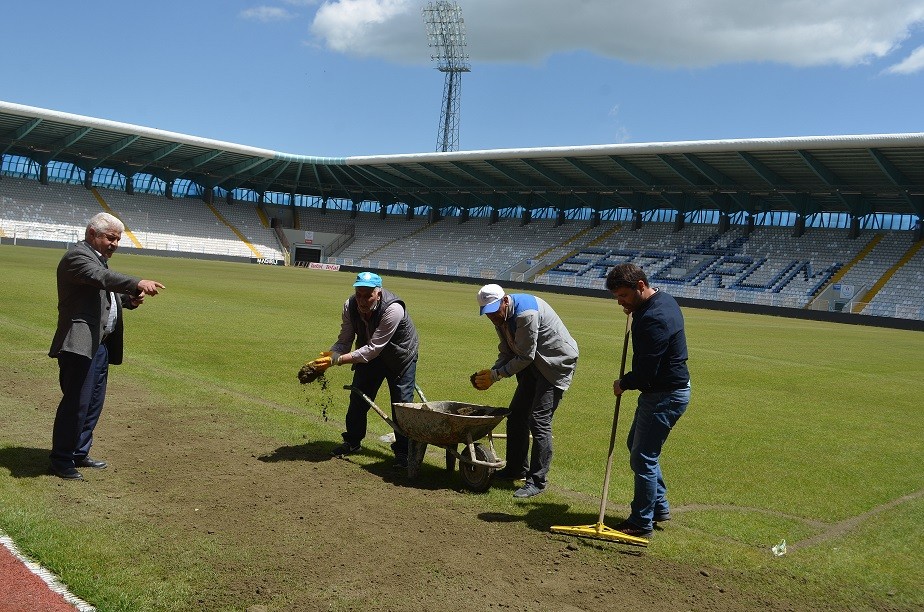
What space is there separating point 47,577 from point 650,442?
3880 millimetres

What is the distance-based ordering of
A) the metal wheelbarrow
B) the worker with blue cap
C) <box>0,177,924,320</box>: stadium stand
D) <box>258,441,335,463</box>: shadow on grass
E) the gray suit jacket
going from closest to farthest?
1. the gray suit jacket
2. the metal wheelbarrow
3. the worker with blue cap
4. <box>258,441,335,463</box>: shadow on grass
5. <box>0,177,924,320</box>: stadium stand

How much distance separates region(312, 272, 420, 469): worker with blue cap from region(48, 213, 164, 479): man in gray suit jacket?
5.61ft

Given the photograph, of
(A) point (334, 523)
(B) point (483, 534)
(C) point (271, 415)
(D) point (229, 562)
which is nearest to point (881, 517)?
(B) point (483, 534)

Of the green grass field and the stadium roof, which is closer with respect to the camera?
the green grass field

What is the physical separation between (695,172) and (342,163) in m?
31.3

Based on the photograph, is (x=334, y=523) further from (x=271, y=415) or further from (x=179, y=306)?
(x=179, y=306)

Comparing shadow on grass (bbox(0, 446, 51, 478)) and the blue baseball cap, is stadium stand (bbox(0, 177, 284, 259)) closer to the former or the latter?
shadow on grass (bbox(0, 446, 51, 478))

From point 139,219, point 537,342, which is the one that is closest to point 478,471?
point 537,342

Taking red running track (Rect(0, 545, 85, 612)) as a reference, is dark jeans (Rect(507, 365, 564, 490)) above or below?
above

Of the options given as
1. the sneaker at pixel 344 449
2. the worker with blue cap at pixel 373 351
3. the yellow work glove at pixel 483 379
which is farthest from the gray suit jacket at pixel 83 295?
the yellow work glove at pixel 483 379

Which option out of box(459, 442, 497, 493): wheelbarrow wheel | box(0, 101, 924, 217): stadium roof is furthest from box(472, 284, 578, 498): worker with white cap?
box(0, 101, 924, 217): stadium roof

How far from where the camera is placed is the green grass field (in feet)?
17.3

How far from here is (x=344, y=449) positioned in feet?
25.1

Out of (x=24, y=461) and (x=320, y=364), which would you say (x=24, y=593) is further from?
(x=320, y=364)
